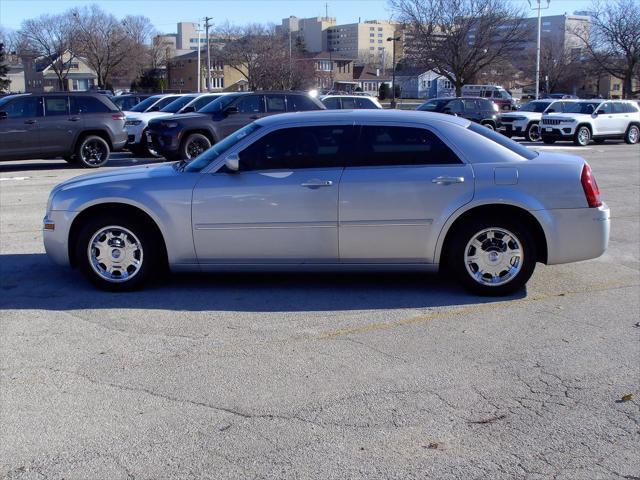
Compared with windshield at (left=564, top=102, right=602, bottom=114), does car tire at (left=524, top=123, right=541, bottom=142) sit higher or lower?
lower

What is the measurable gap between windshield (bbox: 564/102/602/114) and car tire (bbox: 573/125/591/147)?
3.23 feet

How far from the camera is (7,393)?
4.49 meters

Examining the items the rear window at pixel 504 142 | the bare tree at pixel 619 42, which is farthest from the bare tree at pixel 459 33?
the rear window at pixel 504 142

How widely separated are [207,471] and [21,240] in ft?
20.8

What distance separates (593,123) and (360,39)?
165 metres

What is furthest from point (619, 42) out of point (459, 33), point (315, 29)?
point (315, 29)

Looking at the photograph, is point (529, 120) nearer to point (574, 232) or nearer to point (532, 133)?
point (532, 133)

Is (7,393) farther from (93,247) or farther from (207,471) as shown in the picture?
(93,247)

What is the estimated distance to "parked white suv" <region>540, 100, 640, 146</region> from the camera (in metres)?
27.0

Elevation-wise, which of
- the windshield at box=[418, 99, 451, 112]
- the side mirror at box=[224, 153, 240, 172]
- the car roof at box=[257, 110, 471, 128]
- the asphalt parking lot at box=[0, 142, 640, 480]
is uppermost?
the windshield at box=[418, 99, 451, 112]

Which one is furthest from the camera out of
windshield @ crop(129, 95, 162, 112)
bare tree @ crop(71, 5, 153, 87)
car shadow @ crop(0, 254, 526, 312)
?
bare tree @ crop(71, 5, 153, 87)

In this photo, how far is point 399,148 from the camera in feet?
21.3

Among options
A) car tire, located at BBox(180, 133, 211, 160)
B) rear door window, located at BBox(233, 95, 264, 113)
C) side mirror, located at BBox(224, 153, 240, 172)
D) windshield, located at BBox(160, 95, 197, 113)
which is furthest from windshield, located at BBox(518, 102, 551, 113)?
side mirror, located at BBox(224, 153, 240, 172)

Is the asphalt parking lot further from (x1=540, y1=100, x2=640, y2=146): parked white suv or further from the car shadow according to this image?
(x1=540, y1=100, x2=640, y2=146): parked white suv
